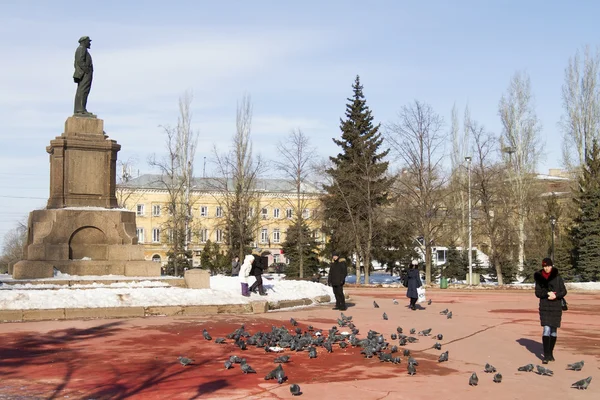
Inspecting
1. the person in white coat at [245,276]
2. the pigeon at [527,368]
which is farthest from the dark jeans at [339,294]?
the pigeon at [527,368]

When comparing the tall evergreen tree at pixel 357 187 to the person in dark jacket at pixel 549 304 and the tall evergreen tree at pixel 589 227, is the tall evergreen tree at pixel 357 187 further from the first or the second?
the person in dark jacket at pixel 549 304

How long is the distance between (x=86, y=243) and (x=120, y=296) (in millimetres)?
3862

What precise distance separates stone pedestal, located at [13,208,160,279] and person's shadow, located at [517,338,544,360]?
32.9ft

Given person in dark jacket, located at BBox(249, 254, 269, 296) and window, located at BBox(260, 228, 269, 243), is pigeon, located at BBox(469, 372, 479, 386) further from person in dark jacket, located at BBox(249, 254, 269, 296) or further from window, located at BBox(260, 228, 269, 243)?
window, located at BBox(260, 228, 269, 243)

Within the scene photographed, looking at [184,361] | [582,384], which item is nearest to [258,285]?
[184,361]

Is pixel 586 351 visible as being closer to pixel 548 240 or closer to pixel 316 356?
pixel 316 356

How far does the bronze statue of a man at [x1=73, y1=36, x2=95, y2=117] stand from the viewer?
20453 millimetres

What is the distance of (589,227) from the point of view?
1706 inches

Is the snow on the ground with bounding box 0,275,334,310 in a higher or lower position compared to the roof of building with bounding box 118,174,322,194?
lower

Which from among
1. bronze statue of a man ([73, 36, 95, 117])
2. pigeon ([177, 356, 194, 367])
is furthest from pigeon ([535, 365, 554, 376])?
bronze statue of a man ([73, 36, 95, 117])

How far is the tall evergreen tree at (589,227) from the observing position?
1690 inches

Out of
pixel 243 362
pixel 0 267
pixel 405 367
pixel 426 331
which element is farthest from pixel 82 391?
pixel 0 267

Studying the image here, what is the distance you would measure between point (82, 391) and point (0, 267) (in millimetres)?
110192

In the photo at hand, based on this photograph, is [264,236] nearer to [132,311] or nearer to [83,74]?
[83,74]
